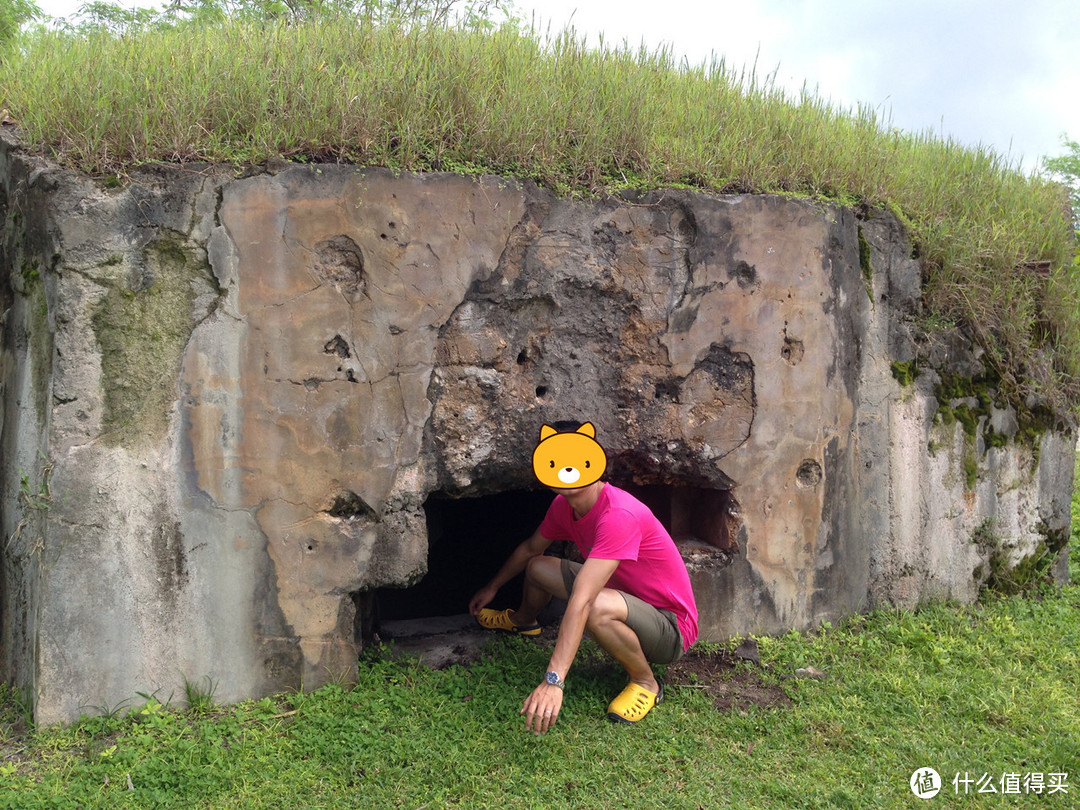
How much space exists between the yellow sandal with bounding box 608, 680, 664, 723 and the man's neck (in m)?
0.72

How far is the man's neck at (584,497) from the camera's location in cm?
324

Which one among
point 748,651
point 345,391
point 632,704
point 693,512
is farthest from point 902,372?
point 345,391

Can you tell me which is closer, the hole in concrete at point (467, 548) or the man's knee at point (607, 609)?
the man's knee at point (607, 609)

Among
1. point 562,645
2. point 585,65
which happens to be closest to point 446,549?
point 562,645

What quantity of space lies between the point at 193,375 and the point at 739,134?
2760 millimetres

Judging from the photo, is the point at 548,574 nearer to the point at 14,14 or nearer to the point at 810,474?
the point at 810,474

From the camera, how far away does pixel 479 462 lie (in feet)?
11.7

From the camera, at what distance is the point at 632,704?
3295mm

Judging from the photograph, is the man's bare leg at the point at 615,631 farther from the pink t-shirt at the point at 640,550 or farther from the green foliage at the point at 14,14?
the green foliage at the point at 14,14

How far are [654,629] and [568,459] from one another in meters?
0.73

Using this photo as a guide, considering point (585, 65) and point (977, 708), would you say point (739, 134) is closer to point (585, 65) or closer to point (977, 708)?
point (585, 65)

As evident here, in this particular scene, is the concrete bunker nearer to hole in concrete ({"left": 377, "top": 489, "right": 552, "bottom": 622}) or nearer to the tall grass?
hole in concrete ({"left": 377, "top": 489, "right": 552, "bottom": 622})

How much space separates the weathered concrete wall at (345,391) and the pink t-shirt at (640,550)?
375mm

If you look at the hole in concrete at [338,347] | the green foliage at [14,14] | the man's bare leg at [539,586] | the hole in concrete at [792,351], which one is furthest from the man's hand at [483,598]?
the green foliage at [14,14]
